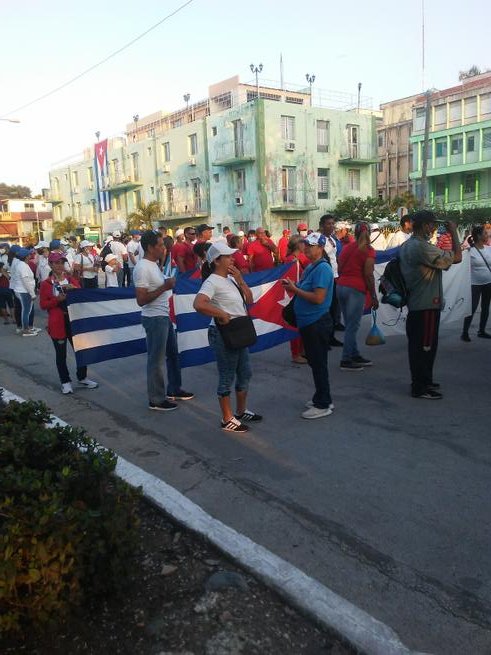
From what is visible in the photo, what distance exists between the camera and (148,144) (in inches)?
1966

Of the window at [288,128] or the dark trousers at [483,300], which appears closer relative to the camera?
the dark trousers at [483,300]

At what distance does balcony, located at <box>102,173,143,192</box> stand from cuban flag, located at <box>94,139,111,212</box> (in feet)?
1.85

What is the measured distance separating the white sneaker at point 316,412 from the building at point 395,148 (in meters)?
51.9

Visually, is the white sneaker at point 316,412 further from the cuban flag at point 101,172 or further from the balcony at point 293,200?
the cuban flag at point 101,172

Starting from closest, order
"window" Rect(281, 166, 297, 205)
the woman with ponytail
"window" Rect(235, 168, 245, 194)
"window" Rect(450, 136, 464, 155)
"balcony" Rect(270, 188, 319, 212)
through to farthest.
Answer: the woman with ponytail → "balcony" Rect(270, 188, 319, 212) → "window" Rect(281, 166, 297, 205) → "window" Rect(235, 168, 245, 194) → "window" Rect(450, 136, 464, 155)

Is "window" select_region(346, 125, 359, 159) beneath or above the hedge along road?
above

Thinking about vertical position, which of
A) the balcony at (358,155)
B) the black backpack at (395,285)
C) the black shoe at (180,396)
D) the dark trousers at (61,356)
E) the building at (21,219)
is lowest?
the black shoe at (180,396)

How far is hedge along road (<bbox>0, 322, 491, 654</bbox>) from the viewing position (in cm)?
303

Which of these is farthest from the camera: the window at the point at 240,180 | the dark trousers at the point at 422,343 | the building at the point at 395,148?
the building at the point at 395,148

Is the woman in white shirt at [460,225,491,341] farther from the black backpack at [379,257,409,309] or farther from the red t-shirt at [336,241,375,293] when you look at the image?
the black backpack at [379,257,409,309]

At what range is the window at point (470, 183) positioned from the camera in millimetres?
46906

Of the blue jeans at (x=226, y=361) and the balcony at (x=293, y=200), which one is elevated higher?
the balcony at (x=293, y=200)

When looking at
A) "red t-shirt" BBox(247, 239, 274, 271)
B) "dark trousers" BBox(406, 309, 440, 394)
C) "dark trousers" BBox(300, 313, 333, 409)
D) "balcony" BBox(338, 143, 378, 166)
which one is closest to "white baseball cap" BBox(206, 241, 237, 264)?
"dark trousers" BBox(300, 313, 333, 409)

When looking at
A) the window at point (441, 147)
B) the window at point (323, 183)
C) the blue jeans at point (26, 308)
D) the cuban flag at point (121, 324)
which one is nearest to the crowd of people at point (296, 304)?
the cuban flag at point (121, 324)
